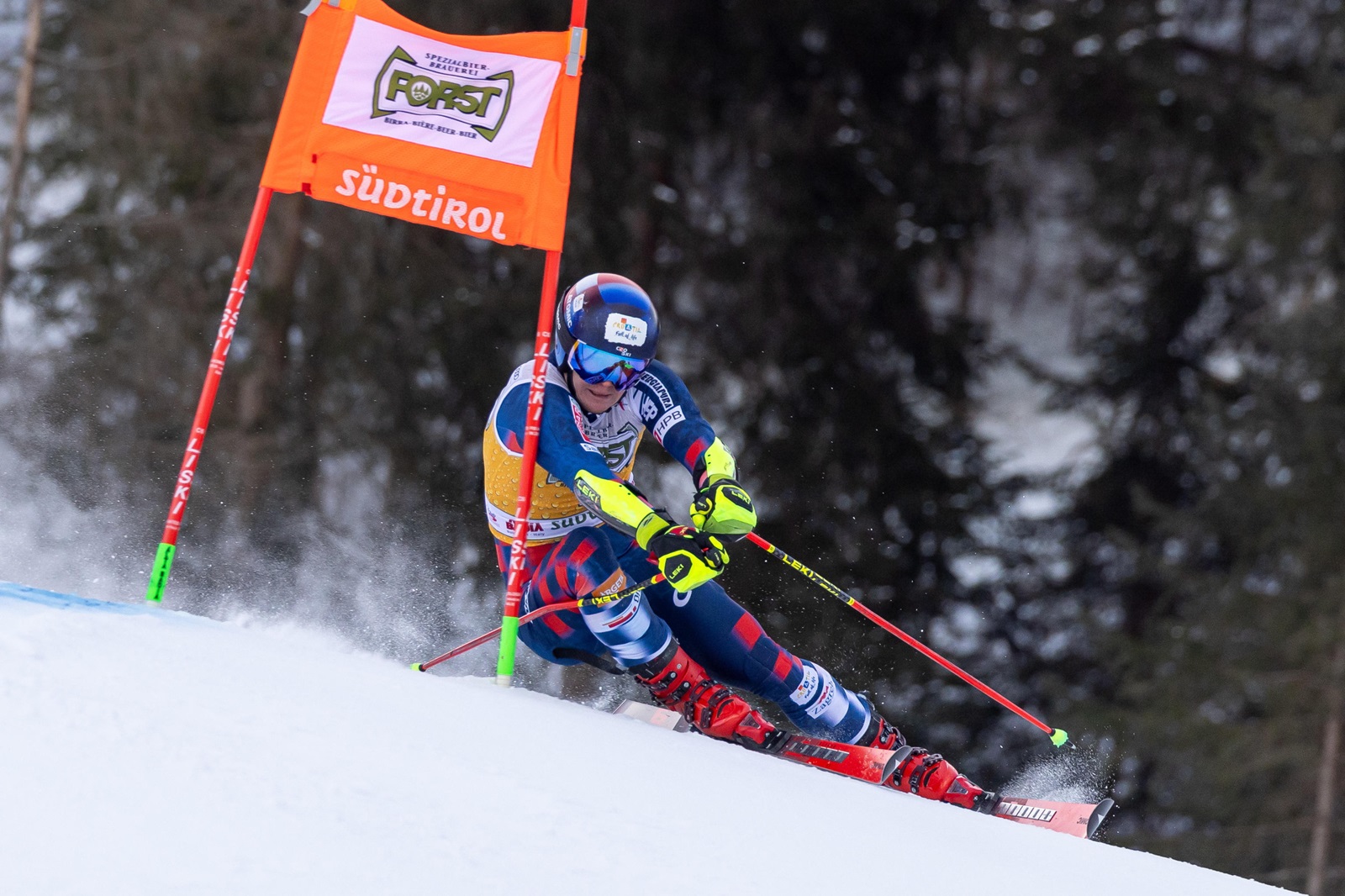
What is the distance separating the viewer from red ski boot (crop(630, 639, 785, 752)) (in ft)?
14.9

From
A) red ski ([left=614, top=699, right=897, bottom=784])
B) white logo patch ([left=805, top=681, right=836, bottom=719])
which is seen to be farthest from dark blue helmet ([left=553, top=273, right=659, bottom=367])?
white logo patch ([left=805, top=681, right=836, bottom=719])

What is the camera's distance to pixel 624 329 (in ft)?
14.3

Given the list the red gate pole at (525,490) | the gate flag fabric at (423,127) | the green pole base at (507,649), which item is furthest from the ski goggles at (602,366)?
the green pole base at (507,649)

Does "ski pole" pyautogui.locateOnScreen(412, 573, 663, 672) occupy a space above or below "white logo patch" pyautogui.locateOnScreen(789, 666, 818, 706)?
above

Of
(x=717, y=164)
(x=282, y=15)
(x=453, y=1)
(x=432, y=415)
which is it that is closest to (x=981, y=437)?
(x=717, y=164)

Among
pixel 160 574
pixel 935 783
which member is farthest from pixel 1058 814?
pixel 160 574

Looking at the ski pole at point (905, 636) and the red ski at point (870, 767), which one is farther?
the ski pole at point (905, 636)

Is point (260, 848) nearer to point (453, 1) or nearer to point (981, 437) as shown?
point (453, 1)

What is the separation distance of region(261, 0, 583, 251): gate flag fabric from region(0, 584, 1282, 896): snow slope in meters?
1.54

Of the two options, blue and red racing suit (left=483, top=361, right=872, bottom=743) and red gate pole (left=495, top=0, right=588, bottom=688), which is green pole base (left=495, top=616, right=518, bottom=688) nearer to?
red gate pole (left=495, top=0, right=588, bottom=688)

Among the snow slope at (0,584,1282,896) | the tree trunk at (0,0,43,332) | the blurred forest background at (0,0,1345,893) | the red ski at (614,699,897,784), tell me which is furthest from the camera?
the blurred forest background at (0,0,1345,893)

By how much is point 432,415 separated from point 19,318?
3.86 meters

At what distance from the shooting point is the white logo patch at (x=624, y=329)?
4336mm

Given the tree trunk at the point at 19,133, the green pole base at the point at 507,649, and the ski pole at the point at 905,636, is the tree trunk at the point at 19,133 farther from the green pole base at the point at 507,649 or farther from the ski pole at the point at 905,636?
the ski pole at the point at 905,636
